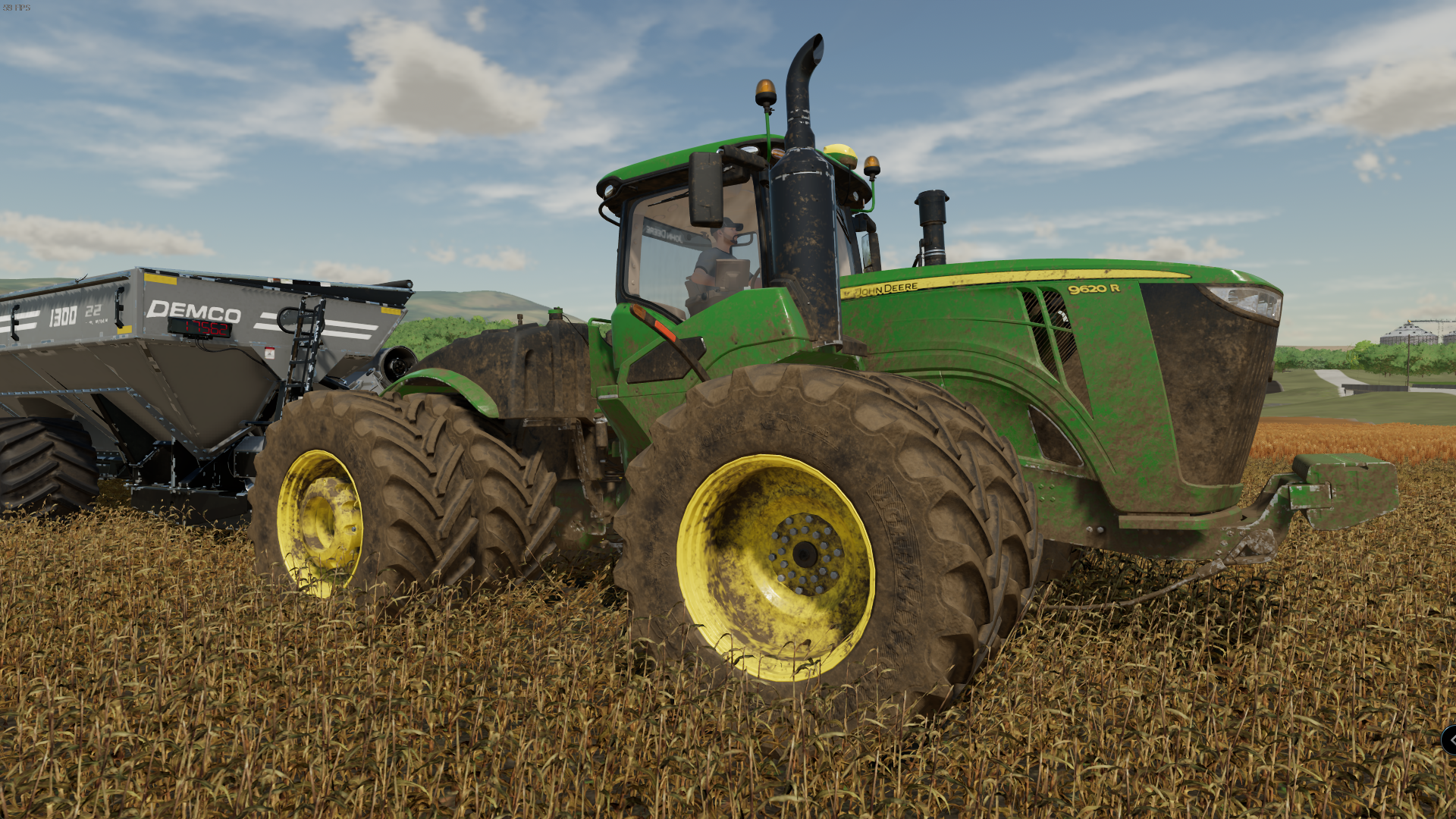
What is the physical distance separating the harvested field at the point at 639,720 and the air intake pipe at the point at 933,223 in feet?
7.68

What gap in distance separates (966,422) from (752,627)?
1.20 metres

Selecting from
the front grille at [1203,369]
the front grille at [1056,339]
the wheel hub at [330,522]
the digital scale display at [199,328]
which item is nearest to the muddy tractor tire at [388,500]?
the wheel hub at [330,522]

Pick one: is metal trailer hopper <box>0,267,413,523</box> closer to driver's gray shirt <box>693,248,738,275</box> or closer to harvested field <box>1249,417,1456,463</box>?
driver's gray shirt <box>693,248,738,275</box>

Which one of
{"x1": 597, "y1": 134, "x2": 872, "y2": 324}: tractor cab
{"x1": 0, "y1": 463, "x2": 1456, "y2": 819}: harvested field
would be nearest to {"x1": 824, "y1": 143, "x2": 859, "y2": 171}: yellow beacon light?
{"x1": 597, "y1": 134, "x2": 872, "y2": 324}: tractor cab

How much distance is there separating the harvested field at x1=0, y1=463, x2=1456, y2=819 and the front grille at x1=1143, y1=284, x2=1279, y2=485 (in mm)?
931

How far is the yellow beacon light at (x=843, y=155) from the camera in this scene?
4949 mm

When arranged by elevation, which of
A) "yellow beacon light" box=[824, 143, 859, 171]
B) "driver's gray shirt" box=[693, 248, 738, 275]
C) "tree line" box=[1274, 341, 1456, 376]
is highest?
"tree line" box=[1274, 341, 1456, 376]

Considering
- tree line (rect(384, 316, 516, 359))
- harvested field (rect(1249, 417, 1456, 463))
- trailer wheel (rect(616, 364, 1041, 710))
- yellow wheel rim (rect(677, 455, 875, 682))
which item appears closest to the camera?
trailer wheel (rect(616, 364, 1041, 710))

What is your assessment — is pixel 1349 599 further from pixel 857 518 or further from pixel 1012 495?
pixel 857 518

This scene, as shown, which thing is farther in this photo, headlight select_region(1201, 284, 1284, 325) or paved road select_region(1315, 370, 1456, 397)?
paved road select_region(1315, 370, 1456, 397)

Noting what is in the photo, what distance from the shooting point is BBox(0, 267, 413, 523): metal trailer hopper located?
22.6ft

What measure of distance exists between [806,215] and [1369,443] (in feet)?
74.7

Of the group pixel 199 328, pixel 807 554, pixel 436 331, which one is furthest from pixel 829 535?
pixel 436 331

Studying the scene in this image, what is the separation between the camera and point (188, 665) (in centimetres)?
378
